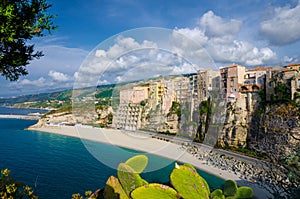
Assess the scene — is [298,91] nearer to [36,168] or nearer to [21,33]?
[21,33]

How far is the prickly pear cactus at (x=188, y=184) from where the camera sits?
2318 millimetres

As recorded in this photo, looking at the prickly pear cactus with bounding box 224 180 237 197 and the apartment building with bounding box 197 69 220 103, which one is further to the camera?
the prickly pear cactus with bounding box 224 180 237 197

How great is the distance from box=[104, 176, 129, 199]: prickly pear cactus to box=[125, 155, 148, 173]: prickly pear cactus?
40 cm

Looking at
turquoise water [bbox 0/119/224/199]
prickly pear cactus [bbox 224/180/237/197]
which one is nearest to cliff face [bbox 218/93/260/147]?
turquoise water [bbox 0/119/224/199]

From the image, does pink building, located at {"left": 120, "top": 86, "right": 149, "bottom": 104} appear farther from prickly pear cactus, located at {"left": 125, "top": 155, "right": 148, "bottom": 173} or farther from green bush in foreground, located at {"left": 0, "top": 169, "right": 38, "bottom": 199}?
green bush in foreground, located at {"left": 0, "top": 169, "right": 38, "bottom": 199}

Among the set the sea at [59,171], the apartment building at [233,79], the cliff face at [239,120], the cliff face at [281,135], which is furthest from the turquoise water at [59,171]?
the apartment building at [233,79]

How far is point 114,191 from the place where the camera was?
2.65m

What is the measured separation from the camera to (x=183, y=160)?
57.0 ft

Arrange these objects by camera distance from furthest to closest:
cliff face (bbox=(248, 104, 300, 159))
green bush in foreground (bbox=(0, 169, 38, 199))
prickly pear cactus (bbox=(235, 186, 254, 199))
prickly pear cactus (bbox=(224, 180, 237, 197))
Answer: prickly pear cactus (bbox=(224, 180, 237, 197)) → prickly pear cactus (bbox=(235, 186, 254, 199)) → cliff face (bbox=(248, 104, 300, 159)) → green bush in foreground (bbox=(0, 169, 38, 199))

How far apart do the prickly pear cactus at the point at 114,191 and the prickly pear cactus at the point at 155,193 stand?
1.29 ft

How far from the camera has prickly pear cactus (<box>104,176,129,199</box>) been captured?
2.65 m

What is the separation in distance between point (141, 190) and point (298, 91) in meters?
18.4

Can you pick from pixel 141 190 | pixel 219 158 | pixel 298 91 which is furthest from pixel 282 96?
pixel 141 190

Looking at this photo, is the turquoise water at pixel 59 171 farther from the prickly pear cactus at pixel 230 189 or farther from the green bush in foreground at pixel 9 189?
the green bush in foreground at pixel 9 189
